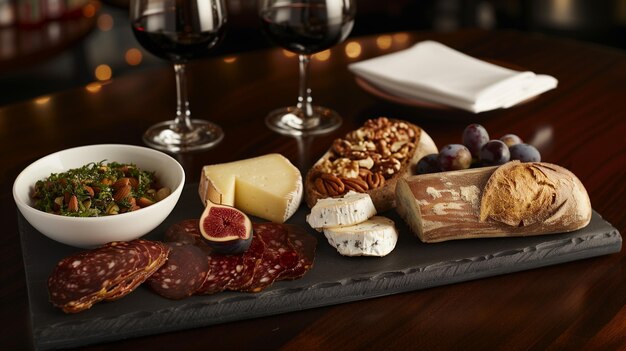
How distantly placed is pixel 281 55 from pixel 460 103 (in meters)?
0.59

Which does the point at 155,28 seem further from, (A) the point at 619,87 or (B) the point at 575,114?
(A) the point at 619,87

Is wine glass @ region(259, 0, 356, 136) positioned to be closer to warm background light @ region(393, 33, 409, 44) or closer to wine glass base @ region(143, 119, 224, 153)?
wine glass base @ region(143, 119, 224, 153)

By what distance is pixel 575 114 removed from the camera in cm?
187

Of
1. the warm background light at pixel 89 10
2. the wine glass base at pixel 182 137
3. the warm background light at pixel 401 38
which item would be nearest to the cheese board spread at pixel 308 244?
the wine glass base at pixel 182 137

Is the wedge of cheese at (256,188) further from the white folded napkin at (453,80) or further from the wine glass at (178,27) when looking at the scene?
the white folded napkin at (453,80)

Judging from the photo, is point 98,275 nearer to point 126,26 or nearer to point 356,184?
point 356,184

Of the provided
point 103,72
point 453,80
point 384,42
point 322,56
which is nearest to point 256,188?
point 453,80

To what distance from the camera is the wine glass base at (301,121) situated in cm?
177

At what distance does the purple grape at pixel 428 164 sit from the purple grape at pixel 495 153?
0.08m

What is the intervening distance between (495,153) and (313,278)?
0.44 metres

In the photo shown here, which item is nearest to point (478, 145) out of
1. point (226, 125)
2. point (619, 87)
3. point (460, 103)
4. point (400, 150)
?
point (400, 150)

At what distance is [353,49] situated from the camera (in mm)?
2209

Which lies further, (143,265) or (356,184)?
(356,184)

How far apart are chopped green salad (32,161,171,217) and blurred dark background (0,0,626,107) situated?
1.52m
